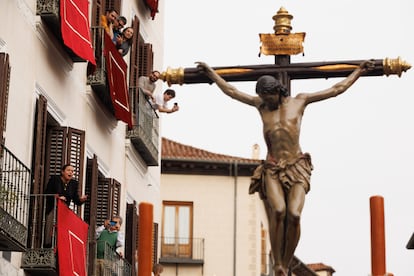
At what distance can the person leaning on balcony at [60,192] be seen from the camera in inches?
1074

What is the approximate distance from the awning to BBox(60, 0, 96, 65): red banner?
155 cm

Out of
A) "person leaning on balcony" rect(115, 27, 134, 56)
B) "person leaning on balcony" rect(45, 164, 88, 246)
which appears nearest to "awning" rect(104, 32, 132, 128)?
"person leaning on balcony" rect(115, 27, 134, 56)

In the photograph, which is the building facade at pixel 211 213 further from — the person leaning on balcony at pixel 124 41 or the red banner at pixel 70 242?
the red banner at pixel 70 242

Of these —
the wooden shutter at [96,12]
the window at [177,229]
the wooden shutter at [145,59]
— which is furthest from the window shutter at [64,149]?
the window at [177,229]

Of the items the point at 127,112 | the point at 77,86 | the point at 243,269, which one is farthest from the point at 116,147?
the point at 243,269

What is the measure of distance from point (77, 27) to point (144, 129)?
25.6ft

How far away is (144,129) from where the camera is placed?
120ft

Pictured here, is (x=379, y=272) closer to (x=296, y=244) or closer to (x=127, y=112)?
(x=296, y=244)

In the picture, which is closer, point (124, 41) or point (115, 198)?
point (124, 41)

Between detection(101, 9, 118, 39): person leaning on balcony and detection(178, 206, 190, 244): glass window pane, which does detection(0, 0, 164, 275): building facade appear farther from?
detection(178, 206, 190, 244): glass window pane

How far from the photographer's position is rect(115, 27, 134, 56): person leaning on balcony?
3216 centimetres

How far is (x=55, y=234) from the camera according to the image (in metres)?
27.5

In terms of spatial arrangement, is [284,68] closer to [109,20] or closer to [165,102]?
[109,20]

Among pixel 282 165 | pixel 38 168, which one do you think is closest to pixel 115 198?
pixel 38 168
